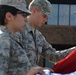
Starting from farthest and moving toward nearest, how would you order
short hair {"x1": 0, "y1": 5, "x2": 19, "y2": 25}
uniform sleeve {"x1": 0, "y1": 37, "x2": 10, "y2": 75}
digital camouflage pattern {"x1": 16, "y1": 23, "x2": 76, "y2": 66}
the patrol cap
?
the patrol cap
digital camouflage pattern {"x1": 16, "y1": 23, "x2": 76, "y2": 66}
short hair {"x1": 0, "y1": 5, "x2": 19, "y2": 25}
uniform sleeve {"x1": 0, "y1": 37, "x2": 10, "y2": 75}

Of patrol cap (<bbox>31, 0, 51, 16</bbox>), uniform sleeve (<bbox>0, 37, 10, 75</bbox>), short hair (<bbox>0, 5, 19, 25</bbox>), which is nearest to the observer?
uniform sleeve (<bbox>0, 37, 10, 75</bbox>)

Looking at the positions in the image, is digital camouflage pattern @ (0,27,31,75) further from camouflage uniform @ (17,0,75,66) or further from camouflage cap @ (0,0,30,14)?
camouflage uniform @ (17,0,75,66)

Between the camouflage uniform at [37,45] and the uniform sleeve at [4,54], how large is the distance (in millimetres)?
970

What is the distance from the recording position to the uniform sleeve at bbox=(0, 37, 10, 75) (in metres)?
2.91

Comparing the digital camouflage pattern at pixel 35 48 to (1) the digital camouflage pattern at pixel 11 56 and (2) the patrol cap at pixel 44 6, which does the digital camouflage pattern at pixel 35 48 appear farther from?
(1) the digital camouflage pattern at pixel 11 56

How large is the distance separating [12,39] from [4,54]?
20 cm

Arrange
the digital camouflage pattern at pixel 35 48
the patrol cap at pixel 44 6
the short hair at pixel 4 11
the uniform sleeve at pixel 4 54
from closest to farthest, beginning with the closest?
the uniform sleeve at pixel 4 54, the short hair at pixel 4 11, the digital camouflage pattern at pixel 35 48, the patrol cap at pixel 44 6

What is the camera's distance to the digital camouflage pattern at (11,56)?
294 cm

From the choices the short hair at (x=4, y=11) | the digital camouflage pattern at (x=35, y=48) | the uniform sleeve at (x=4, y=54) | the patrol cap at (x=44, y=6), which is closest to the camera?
the uniform sleeve at (x=4, y=54)

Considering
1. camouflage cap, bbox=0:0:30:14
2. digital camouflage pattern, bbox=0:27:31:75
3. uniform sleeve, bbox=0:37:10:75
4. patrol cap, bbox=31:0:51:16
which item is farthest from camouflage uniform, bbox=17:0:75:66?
uniform sleeve, bbox=0:37:10:75

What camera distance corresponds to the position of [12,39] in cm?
309

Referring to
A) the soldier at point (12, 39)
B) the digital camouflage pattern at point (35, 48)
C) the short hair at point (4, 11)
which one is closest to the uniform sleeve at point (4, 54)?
the soldier at point (12, 39)

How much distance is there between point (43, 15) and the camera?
4.36 m

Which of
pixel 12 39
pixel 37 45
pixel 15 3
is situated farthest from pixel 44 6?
pixel 12 39
